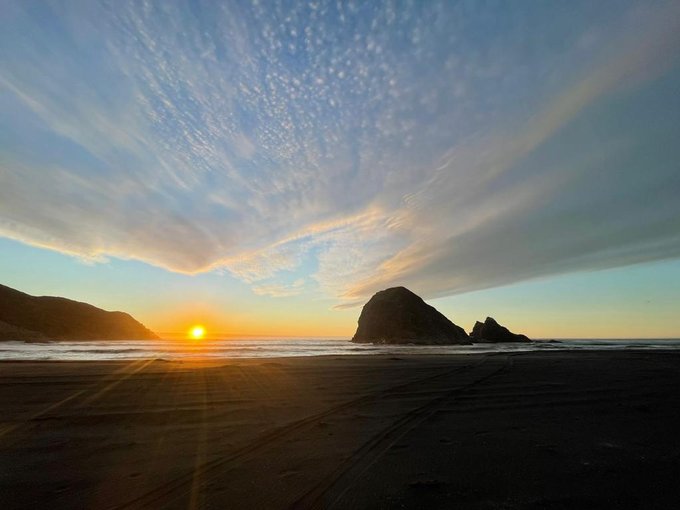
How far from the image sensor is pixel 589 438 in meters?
7.02

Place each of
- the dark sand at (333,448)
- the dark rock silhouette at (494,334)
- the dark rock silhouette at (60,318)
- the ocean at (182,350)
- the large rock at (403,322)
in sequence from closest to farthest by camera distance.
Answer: the dark sand at (333,448) → the ocean at (182,350) → the dark rock silhouette at (60,318) → the large rock at (403,322) → the dark rock silhouette at (494,334)

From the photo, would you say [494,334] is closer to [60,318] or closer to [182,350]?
[182,350]

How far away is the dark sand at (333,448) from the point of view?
4277mm

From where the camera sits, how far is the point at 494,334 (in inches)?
4437

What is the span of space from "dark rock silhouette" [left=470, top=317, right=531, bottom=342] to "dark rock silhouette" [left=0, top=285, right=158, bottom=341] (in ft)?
Result: 406

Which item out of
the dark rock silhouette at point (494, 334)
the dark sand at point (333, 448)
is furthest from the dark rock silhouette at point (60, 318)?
the dark rock silhouette at point (494, 334)

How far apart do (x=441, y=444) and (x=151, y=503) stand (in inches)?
195

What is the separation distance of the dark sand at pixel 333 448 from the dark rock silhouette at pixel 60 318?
10882cm

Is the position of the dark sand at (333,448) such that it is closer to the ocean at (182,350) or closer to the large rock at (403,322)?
the ocean at (182,350)

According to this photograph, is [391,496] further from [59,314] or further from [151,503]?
→ [59,314]

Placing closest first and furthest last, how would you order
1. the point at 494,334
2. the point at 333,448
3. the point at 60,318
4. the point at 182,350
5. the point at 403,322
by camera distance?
the point at 333,448, the point at 182,350, the point at 403,322, the point at 60,318, the point at 494,334

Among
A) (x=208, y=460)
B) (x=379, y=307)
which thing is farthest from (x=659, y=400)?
(x=379, y=307)

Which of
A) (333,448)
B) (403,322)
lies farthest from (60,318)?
(333,448)

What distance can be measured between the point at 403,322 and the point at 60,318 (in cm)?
11056
